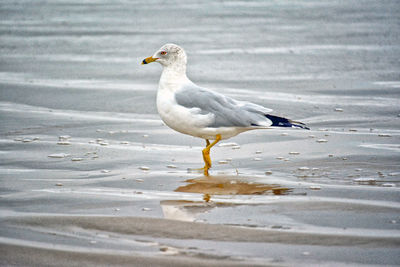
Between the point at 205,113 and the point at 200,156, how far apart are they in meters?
0.78

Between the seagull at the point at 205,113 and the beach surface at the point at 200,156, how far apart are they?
1.25ft

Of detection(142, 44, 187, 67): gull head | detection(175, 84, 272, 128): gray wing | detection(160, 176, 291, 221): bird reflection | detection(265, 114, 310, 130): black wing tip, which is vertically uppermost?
detection(142, 44, 187, 67): gull head

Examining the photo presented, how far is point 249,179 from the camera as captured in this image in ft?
19.1

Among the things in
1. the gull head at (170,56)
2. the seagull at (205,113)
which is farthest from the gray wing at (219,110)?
the gull head at (170,56)

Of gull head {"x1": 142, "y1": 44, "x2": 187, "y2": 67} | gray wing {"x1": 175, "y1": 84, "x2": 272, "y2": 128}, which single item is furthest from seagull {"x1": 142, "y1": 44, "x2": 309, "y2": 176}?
gull head {"x1": 142, "y1": 44, "x2": 187, "y2": 67}

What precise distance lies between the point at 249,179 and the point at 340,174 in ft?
2.64

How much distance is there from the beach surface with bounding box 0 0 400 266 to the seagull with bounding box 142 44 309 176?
38 centimetres

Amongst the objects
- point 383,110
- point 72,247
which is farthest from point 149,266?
point 383,110

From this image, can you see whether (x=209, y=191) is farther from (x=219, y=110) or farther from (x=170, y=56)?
(x=170, y=56)

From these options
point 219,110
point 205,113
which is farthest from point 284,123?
point 205,113

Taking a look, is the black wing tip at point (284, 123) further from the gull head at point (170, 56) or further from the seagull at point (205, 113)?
the gull head at point (170, 56)

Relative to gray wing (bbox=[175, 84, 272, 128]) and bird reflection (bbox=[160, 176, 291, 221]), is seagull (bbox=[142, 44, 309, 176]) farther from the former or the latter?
bird reflection (bbox=[160, 176, 291, 221])

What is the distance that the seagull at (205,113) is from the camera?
611 centimetres

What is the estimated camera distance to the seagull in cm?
611
